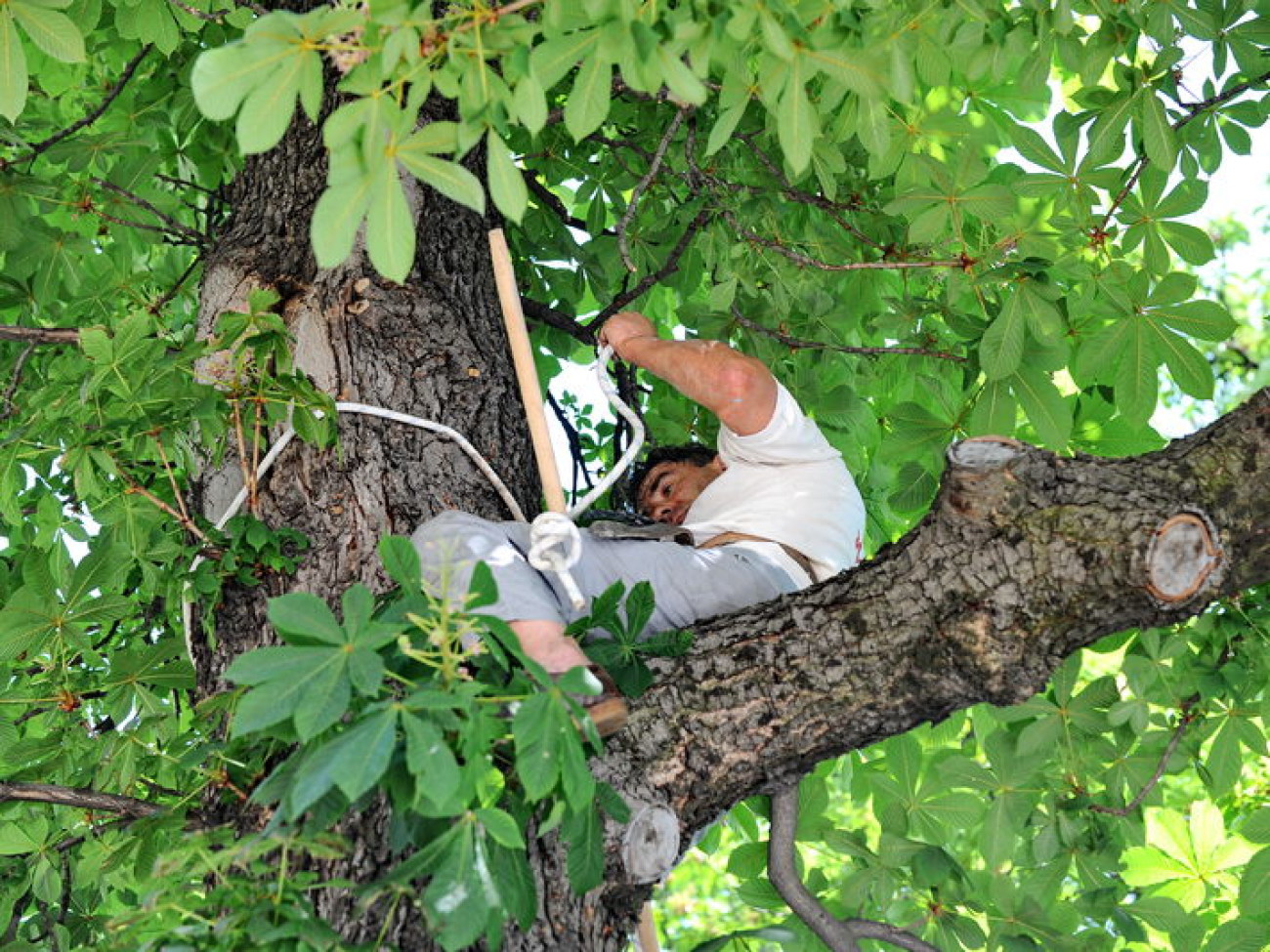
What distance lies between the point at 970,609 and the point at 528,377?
908 mm

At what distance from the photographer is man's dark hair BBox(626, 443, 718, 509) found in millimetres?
3453

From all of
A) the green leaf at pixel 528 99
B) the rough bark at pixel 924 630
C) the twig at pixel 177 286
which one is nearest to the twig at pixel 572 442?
the twig at pixel 177 286

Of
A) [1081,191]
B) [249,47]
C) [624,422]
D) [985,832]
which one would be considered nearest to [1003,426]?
[1081,191]

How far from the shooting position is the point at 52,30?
2662mm

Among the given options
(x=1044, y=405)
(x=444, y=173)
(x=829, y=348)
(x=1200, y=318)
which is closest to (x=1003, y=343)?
(x=1044, y=405)

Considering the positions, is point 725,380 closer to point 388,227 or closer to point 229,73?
point 388,227

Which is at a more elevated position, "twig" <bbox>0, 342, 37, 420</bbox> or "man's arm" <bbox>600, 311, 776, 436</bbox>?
"man's arm" <bbox>600, 311, 776, 436</bbox>

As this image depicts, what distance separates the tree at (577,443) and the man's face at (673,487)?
15.5 inches

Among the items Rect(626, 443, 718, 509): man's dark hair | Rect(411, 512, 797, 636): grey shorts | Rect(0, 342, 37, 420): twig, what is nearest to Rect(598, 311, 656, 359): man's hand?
Rect(626, 443, 718, 509): man's dark hair

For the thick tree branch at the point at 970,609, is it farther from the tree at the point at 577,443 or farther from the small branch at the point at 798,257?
the small branch at the point at 798,257

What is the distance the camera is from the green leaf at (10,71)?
2555 millimetres

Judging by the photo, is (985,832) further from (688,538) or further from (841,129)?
(841,129)

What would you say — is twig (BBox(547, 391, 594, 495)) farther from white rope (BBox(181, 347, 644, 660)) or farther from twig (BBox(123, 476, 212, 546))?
twig (BBox(123, 476, 212, 546))

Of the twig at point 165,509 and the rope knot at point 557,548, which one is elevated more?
the rope knot at point 557,548
